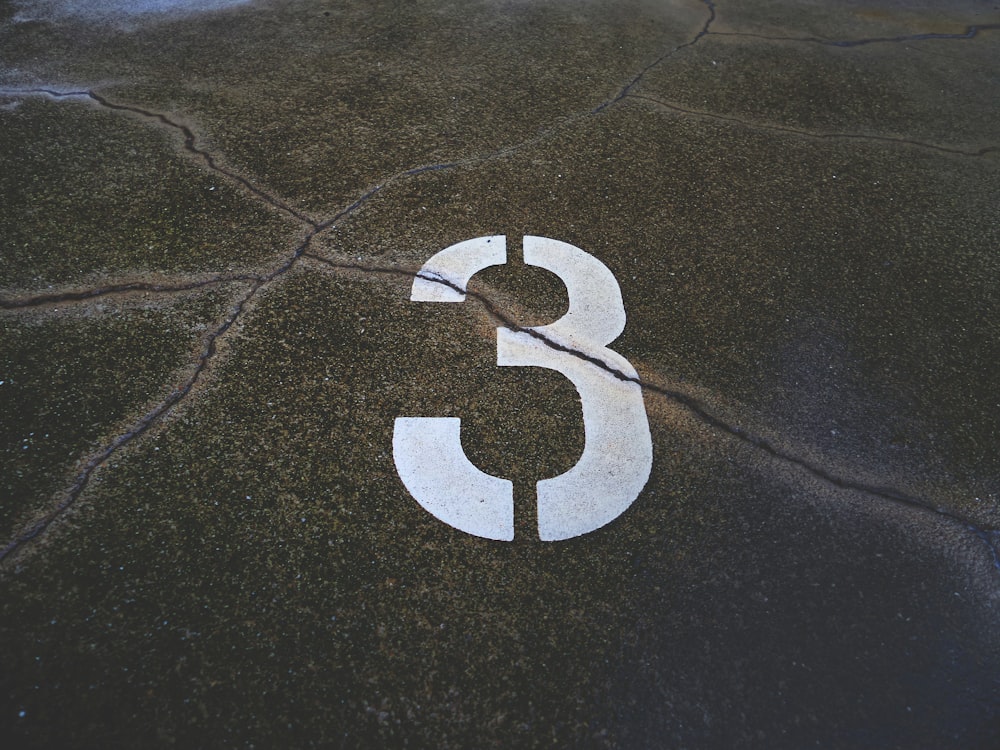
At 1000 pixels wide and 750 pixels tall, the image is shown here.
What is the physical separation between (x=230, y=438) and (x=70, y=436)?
0.50 meters

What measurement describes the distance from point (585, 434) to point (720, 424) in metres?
0.47

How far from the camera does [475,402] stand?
94.3 inches

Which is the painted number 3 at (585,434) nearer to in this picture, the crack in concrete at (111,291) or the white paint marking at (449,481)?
the white paint marking at (449,481)

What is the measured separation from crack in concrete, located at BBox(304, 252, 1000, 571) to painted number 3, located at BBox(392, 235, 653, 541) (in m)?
0.01

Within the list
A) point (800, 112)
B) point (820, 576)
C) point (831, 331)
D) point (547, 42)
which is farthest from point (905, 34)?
point (820, 576)

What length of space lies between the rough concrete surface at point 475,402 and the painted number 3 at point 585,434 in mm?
53

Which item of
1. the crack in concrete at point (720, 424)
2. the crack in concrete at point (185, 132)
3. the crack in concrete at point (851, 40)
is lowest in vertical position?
the crack in concrete at point (720, 424)

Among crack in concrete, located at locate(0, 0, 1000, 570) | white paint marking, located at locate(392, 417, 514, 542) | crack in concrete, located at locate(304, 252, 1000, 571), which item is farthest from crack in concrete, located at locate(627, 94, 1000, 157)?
white paint marking, located at locate(392, 417, 514, 542)

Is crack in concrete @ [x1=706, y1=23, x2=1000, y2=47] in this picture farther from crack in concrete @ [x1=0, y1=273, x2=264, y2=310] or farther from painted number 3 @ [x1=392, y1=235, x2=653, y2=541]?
crack in concrete @ [x1=0, y1=273, x2=264, y2=310]

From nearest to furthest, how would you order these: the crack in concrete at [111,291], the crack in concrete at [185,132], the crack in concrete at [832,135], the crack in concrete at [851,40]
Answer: the crack in concrete at [111,291] < the crack in concrete at [185,132] < the crack in concrete at [832,135] < the crack in concrete at [851,40]

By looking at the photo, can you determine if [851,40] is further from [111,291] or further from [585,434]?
[111,291]

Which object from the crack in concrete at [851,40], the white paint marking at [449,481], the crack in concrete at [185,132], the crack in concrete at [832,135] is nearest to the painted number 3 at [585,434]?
the white paint marking at [449,481]

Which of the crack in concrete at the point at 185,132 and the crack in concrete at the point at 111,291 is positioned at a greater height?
the crack in concrete at the point at 185,132

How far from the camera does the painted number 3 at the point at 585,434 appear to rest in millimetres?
2121
